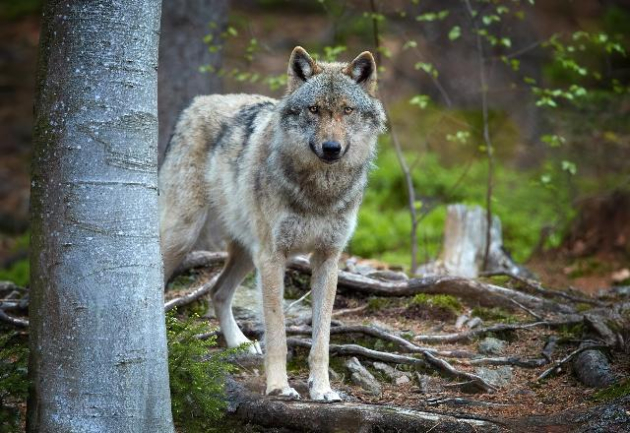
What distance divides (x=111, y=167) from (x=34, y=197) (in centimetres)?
42

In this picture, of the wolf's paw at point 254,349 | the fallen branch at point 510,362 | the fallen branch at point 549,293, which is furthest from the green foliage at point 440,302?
the wolf's paw at point 254,349

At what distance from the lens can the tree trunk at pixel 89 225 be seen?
344 centimetres

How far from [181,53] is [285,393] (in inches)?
182

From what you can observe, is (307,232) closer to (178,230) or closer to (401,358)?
(401,358)

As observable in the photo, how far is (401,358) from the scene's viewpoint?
17.4 feet

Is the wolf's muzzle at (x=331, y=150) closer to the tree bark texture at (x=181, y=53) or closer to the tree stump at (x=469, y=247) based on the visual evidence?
the tree bark texture at (x=181, y=53)

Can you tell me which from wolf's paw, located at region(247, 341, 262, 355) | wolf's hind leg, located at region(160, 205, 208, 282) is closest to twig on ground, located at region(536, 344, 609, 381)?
wolf's paw, located at region(247, 341, 262, 355)

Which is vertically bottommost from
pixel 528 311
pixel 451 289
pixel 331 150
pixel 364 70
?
pixel 528 311

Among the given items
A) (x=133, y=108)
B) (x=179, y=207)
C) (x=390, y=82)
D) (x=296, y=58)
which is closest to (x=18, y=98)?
(x=390, y=82)

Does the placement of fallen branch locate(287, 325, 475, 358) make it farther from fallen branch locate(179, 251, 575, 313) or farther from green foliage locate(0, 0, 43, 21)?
green foliage locate(0, 0, 43, 21)

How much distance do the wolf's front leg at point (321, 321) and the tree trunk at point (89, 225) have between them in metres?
1.44

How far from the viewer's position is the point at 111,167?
348 centimetres

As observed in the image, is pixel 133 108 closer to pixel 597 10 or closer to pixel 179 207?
pixel 179 207

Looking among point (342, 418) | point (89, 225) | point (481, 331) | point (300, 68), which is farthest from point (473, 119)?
point (89, 225)
